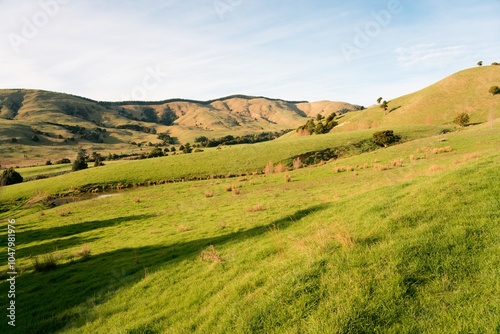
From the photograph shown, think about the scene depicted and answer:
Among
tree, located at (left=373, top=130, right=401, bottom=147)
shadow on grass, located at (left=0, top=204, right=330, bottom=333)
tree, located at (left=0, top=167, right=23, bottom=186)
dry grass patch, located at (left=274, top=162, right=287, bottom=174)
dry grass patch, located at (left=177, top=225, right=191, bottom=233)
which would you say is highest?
tree, located at (left=0, top=167, right=23, bottom=186)

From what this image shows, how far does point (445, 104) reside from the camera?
93625 millimetres

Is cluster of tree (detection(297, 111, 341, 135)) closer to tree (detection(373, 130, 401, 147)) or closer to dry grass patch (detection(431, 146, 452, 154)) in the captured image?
tree (detection(373, 130, 401, 147))

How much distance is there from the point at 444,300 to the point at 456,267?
1212 mm

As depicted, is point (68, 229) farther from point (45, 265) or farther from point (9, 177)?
point (9, 177)

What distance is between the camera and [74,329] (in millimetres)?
8242

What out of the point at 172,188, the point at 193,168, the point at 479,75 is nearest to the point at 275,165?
the point at 193,168

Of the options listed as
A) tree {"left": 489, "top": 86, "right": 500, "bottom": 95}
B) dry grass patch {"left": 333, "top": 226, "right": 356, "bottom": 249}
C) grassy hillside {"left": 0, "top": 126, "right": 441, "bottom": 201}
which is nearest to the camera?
dry grass patch {"left": 333, "top": 226, "right": 356, "bottom": 249}

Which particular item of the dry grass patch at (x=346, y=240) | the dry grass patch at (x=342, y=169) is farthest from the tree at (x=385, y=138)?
the dry grass patch at (x=346, y=240)

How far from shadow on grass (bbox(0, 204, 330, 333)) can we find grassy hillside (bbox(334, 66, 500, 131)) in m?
94.6

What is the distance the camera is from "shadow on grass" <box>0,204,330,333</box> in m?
9.51

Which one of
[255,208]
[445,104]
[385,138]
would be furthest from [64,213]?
[445,104]

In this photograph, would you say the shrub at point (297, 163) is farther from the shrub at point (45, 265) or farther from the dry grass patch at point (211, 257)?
the shrub at point (45, 265)

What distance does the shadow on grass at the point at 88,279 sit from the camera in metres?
9.51

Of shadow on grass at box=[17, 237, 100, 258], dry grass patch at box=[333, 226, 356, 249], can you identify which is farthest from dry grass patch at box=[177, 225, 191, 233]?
dry grass patch at box=[333, 226, 356, 249]
